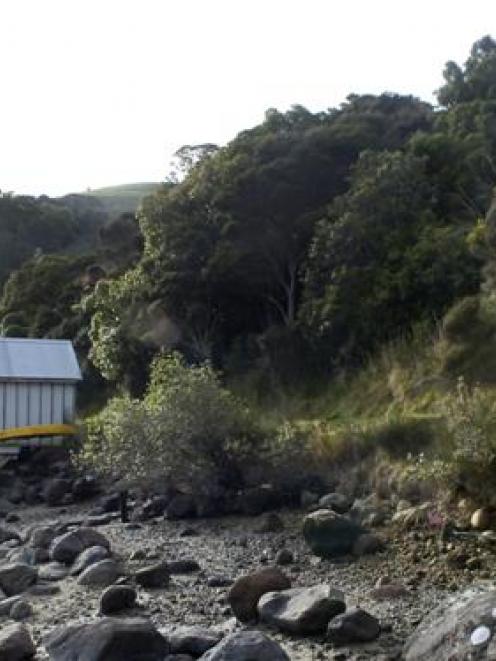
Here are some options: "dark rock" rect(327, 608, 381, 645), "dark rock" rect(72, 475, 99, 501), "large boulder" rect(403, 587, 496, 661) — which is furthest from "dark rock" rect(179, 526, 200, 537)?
"large boulder" rect(403, 587, 496, 661)

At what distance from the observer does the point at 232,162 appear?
115 ft

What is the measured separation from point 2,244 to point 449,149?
4474 centimetres

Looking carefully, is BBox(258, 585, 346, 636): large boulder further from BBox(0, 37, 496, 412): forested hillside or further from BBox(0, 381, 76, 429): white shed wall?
BBox(0, 381, 76, 429): white shed wall

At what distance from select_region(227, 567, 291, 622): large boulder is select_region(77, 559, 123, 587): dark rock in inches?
149

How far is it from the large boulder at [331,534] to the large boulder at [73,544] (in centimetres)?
444

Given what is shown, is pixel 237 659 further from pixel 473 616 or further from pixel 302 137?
pixel 302 137

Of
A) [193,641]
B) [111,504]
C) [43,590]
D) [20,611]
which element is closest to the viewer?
[193,641]

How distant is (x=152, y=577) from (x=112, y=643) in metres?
4.64

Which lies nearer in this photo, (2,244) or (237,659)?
(237,659)

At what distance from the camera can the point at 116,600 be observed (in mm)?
15008

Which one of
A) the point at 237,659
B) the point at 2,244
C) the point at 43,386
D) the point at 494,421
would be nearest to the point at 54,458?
the point at 43,386

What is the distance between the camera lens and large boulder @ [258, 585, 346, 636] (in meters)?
12.6

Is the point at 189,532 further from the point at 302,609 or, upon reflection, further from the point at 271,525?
the point at 302,609

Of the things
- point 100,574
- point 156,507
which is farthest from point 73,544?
point 156,507
